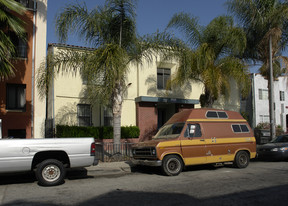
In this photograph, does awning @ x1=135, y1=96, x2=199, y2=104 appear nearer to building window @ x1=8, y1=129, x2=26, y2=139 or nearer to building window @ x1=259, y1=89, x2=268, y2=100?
building window @ x1=8, y1=129, x2=26, y2=139

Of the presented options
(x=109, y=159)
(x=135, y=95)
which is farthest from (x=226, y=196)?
(x=135, y=95)

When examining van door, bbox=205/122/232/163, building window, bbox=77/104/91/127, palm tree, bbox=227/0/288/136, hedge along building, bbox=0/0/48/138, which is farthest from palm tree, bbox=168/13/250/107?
hedge along building, bbox=0/0/48/138

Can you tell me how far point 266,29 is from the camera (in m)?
16.3

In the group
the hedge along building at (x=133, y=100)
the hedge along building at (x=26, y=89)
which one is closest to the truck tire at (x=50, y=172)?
the hedge along building at (x=26, y=89)

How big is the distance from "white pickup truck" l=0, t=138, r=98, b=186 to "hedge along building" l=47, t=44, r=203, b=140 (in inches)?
335

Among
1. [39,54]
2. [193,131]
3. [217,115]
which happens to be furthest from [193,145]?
[39,54]

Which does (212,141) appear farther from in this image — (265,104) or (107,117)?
(265,104)

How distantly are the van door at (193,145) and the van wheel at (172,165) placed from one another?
303 millimetres

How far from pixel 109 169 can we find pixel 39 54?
27.8ft

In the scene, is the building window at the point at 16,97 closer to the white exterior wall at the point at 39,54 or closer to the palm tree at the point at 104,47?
the white exterior wall at the point at 39,54

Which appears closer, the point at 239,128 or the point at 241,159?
the point at 241,159

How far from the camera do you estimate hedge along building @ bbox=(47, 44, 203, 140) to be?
56.6 feet

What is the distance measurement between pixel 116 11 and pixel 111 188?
27.1 feet

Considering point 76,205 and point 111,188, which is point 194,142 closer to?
point 111,188
